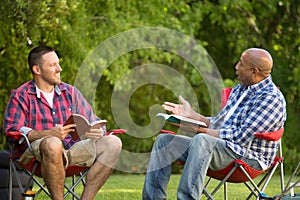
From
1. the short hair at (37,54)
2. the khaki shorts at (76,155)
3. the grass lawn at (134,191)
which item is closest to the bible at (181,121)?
the khaki shorts at (76,155)

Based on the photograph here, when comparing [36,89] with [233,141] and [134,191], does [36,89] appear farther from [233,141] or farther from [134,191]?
[134,191]

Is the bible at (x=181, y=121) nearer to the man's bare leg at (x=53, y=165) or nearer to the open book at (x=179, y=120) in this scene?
the open book at (x=179, y=120)

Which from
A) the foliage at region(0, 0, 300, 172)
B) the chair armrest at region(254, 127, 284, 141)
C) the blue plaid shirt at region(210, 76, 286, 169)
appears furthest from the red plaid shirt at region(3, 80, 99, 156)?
the foliage at region(0, 0, 300, 172)

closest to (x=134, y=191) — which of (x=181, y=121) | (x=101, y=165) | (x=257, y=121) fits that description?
(x=101, y=165)

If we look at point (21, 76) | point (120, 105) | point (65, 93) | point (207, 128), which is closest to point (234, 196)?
point (207, 128)

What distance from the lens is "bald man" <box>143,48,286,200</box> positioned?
3.81 metres

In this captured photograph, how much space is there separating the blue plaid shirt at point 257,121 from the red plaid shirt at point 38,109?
895 mm

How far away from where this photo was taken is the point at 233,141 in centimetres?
397

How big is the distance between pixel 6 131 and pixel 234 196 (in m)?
2.04

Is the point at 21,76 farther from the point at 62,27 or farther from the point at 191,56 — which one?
the point at 191,56

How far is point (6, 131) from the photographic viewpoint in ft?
13.3

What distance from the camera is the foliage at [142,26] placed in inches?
283

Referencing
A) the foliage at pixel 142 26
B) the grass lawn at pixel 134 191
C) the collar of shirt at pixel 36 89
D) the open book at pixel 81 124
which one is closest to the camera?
the open book at pixel 81 124

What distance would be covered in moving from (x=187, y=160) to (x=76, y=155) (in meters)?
0.63
